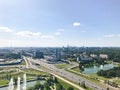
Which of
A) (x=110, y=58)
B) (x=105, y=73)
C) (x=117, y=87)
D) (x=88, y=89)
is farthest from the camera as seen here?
(x=110, y=58)

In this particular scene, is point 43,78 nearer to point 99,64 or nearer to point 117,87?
point 117,87

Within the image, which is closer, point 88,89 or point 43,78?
point 88,89

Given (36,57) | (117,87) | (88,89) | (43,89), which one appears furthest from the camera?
(36,57)

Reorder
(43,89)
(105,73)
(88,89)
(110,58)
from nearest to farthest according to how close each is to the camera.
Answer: (43,89) < (88,89) < (105,73) < (110,58)

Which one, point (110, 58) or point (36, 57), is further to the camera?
point (36, 57)

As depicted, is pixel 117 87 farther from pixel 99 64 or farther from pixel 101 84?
pixel 99 64

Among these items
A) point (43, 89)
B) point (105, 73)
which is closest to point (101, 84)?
point (105, 73)

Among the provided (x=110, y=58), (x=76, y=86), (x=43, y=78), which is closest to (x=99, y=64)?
(x=110, y=58)

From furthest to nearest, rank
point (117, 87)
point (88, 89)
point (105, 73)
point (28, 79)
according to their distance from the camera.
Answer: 1. point (105, 73)
2. point (28, 79)
3. point (117, 87)
4. point (88, 89)
